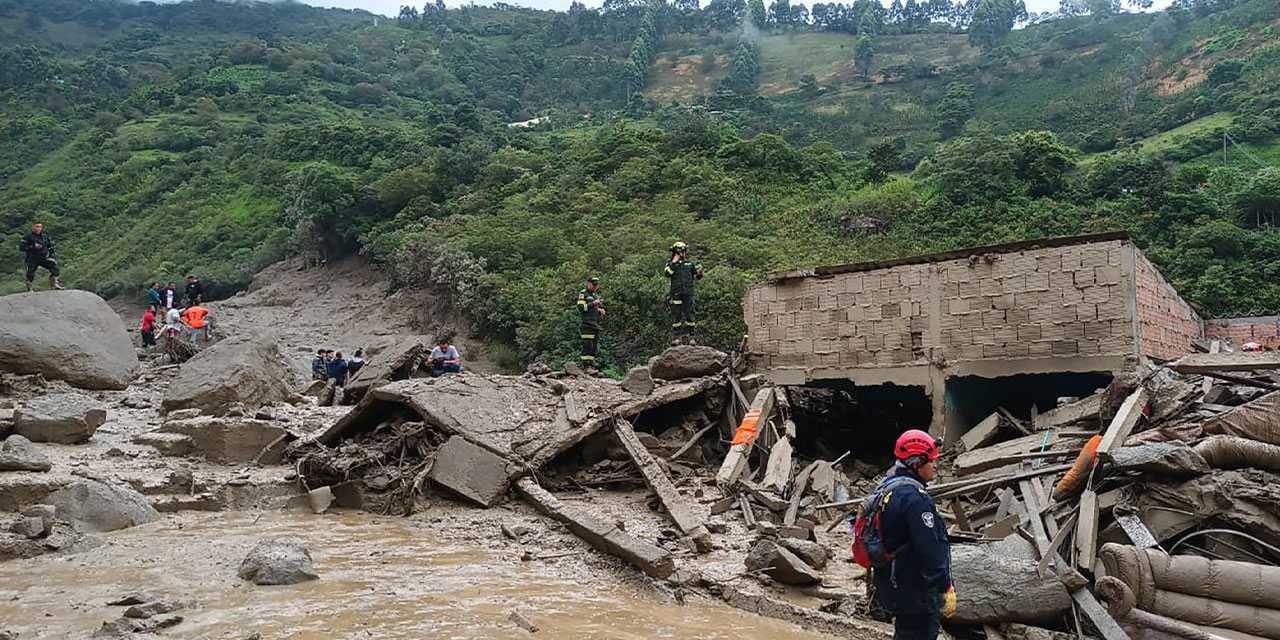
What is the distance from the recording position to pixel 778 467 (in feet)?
32.9

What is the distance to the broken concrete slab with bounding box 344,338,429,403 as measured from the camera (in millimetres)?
13016

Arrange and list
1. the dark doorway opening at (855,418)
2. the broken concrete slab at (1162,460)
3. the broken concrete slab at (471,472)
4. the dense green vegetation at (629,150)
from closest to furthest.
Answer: the broken concrete slab at (1162,460) → the broken concrete slab at (471,472) → the dark doorway opening at (855,418) → the dense green vegetation at (629,150)

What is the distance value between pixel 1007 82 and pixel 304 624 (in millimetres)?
62193

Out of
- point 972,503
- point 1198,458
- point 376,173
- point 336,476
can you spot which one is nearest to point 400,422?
point 336,476

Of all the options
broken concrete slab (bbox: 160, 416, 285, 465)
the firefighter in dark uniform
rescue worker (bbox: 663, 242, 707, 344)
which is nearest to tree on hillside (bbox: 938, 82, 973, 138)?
rescue worker (bbox: 663, 242, 707, 344)

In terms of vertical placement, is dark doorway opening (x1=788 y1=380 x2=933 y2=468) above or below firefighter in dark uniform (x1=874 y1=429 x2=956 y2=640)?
below

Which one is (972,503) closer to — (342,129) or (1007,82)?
(342,129)

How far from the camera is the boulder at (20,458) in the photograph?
323 inches

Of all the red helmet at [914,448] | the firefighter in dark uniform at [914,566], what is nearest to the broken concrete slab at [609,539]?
the firefighter in dark uniform at [914,566]

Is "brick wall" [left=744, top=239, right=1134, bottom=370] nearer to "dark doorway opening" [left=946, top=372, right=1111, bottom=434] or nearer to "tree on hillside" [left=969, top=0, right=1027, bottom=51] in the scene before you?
"dark doorway opening" [left=946, top=372, right=1111, bottom=434]

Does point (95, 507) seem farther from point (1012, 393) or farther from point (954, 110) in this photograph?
point (954, 110)

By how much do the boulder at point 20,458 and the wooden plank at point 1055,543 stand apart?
902 centimetres

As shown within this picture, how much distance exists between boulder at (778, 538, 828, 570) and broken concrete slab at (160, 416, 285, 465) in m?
7.05

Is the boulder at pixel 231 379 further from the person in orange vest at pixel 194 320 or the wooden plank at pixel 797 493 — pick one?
the wooden plank at pixel 797 493
